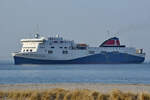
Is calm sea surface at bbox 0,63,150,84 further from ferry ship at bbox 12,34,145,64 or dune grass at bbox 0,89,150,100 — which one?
ferry ship at bbox 12,34,145,64

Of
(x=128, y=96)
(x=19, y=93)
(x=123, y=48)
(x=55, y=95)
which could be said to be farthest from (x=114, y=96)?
(x=123, y=48)

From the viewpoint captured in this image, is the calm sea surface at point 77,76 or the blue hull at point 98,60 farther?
the blue hull at point 98,60

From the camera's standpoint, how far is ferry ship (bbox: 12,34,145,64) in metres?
79.9

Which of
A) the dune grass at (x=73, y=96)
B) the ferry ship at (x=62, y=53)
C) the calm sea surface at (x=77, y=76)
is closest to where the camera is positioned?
the dune grass at (x=73, y=96)

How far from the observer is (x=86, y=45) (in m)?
83.7

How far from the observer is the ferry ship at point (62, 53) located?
262ft

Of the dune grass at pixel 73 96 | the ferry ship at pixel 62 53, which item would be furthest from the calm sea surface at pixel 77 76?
the ferry ship at pixel 62 53

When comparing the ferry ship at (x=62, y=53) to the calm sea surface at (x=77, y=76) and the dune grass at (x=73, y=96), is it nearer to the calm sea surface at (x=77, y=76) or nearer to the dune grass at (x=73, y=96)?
the calm sea surface at (x=77, y=76)

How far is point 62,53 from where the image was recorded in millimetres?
80875

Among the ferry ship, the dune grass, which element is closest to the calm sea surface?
the dune grass

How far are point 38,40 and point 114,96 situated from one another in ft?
213

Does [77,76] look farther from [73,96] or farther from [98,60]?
[98,60]

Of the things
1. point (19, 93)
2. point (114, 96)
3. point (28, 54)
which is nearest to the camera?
point (114, 96)

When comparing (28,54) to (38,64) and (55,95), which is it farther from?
(55,95)
